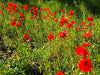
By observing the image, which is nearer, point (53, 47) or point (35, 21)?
point (53, 47)

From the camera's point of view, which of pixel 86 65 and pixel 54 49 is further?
pixel 54 49

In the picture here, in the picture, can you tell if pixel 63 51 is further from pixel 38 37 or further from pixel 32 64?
pixel 38 37

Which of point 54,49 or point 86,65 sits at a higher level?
point 86,65

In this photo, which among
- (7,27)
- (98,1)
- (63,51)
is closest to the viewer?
(63,51)

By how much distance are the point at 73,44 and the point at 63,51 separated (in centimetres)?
20

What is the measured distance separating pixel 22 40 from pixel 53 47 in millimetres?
781

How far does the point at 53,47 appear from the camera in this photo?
2.87 m

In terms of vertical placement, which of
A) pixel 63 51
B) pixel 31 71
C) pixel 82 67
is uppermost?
pixel 82 67

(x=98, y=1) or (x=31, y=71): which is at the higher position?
(x=98, y=1)

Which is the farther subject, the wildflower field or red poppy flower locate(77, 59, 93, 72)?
the wildflower field

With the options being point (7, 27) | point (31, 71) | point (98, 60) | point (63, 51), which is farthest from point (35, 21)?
point (98, 60)

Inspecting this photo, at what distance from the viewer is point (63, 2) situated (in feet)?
16.7

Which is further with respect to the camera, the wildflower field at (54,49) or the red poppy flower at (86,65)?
the wildflower field at (54,49)

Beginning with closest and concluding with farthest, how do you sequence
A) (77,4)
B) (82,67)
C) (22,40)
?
1. (82,67)
2. (22,40)
3. (77,4)
